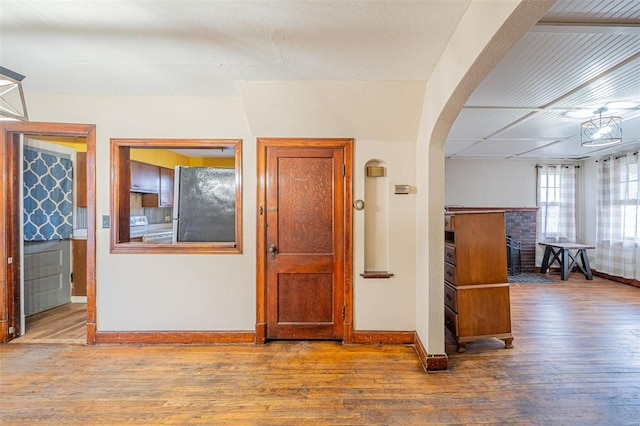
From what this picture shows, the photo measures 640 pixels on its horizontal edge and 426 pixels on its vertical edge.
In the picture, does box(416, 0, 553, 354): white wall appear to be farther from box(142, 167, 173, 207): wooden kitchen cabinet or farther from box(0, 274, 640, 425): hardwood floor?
box(142, 167, 173, 207): wooden kitchen cabinet

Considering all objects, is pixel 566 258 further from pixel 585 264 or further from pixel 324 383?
pixel 324 383

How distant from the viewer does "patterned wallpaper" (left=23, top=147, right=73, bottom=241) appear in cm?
332

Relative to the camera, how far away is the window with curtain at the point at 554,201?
5969 mm

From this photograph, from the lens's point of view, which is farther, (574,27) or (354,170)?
(354,170)

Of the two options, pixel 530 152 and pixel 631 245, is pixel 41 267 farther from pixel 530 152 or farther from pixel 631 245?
pixel 631 245

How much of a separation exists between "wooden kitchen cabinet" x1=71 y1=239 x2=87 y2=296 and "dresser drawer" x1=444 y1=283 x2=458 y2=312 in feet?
15.3

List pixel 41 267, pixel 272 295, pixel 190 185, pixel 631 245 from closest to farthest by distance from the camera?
pixel 272 295, pixel 190 185, pixel 41 267, pixel 631 245

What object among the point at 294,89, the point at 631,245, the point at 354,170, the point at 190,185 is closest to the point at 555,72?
the point at 354,170

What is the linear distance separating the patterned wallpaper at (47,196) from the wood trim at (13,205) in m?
0.59

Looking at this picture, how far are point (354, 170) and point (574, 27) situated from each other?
68.6 inches

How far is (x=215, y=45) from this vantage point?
1.94 meters

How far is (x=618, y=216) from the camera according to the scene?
515cm

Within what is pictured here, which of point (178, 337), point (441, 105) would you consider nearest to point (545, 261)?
point (441, 105)

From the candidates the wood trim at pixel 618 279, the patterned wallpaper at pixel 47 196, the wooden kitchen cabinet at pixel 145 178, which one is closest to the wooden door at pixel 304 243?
the wooden kitchen cabinet at pixel 145 178
